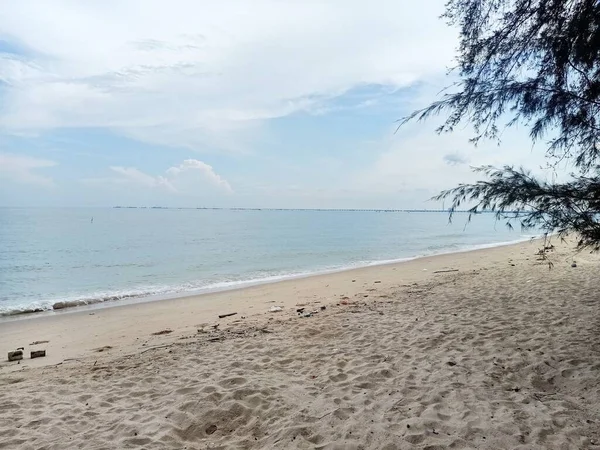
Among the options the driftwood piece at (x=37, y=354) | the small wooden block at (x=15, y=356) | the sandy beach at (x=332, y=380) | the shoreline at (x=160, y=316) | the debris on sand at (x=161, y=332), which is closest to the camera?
the sandy beach at (x=332, y=380)

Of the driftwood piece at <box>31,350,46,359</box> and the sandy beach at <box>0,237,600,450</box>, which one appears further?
the driftwood piece at <box>31,350,46,359</box>

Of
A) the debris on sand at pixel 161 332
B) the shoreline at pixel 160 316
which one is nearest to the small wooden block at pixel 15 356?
the shoreline at pixel 160 316

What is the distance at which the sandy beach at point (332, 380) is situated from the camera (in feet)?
10.9

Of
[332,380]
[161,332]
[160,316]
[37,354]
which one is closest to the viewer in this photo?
[332,380]

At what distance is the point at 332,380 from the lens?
175 inches

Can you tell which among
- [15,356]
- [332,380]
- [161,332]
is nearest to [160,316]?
[161,332]

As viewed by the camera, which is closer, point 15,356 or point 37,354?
point 15,356

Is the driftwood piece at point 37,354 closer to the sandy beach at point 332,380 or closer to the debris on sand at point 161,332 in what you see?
the sandy beach at point 332,380

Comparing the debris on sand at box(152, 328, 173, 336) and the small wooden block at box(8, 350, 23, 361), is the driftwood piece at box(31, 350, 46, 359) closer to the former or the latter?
the small wooden block at box(8, 350, 23, 361)

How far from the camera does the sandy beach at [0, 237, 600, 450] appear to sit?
10.9 feet

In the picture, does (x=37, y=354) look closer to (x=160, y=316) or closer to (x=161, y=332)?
(x=161, y=332)

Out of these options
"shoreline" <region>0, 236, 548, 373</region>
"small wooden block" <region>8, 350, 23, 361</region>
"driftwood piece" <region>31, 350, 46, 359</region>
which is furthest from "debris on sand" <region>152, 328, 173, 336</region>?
"small wooden block" <region>8, 350, 23, 361</region>

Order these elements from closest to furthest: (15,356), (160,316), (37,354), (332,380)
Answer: (332,380)
(15,356)
(37,354)
(160,316)

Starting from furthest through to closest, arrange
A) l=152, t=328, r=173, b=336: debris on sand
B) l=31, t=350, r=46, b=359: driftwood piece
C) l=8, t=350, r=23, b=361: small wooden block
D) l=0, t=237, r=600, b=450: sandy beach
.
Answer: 1. l=152, t=328, r=173, b=336: debris on sand
2. l=31, t=350, r=46, b=359: driftwood piece
3. l=8, t=350, r=23, b=361: small wooden block
4. l=0, t=237, r=600, b=450: sandy beach
